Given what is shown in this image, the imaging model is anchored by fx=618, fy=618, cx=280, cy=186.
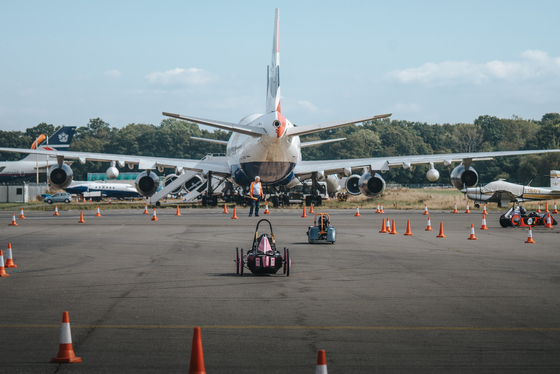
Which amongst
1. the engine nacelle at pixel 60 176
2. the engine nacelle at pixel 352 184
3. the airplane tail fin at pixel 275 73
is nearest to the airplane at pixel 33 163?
the engine nacelle at pixel 60 176

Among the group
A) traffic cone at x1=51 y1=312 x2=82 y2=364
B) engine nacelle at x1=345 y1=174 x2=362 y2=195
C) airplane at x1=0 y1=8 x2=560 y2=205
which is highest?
Answer: airplane at x1=0 y1=8 x2=560 y2=205

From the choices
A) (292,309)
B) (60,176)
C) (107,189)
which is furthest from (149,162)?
(107,189)

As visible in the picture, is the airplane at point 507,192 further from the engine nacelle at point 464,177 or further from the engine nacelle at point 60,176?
the engine nacelle at point 60,176

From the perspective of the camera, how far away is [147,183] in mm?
38438

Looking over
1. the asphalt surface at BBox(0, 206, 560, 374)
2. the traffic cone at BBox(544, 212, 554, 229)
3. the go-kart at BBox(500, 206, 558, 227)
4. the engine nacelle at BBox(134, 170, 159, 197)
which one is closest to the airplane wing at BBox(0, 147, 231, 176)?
the engine nacelle at BBox(134, 170, 159, 197)

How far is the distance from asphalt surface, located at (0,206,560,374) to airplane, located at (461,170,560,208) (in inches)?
1011

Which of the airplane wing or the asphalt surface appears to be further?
the airplane wing

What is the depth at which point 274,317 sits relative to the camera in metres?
7.99

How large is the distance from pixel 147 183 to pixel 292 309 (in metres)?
31.1

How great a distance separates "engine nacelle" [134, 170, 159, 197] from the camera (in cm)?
3819

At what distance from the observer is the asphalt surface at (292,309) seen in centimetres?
606

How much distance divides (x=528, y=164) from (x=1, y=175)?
66830mm

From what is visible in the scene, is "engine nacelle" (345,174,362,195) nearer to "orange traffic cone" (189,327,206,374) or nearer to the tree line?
"orange traffic cone" (189,327,206,374)

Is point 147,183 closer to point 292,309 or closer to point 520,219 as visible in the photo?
point 520,219
